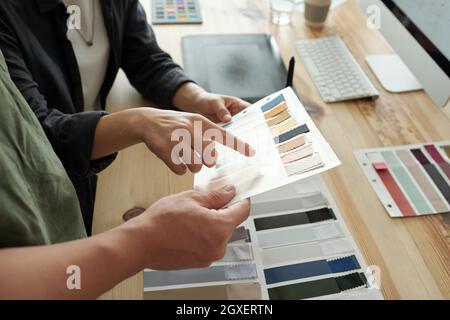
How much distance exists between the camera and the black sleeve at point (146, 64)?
0.78 m

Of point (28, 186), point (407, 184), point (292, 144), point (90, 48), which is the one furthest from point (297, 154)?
point (90, 48)

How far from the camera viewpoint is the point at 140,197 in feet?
2.08

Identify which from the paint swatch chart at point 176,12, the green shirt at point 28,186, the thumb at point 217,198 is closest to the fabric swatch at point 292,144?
the thumb at point 217,198

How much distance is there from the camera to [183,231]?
47 centimetres

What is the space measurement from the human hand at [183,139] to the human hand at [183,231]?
9 cm

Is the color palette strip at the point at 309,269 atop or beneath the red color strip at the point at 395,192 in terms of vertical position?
beneath

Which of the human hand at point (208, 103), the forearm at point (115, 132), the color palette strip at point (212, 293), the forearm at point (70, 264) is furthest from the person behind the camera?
the human hand at point (208, 103)

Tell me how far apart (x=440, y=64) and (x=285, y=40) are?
1.34 feet

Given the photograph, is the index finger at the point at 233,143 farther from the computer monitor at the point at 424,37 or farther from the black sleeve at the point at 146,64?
the computer monitor at the point at 424,37

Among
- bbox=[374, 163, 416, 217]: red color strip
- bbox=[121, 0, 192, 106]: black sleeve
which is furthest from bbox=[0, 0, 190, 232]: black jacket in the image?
bbox=[374, 163, 416, 217]: red color strip

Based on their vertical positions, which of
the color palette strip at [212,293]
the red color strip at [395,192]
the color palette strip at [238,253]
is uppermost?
the red color strip at [395,192]

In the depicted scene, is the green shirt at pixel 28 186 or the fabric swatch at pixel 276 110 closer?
the green shirt at pixel 28 186
